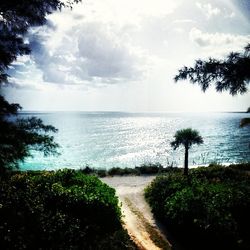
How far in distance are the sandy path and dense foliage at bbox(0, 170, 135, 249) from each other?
1.04 meters

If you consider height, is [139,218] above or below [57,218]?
below

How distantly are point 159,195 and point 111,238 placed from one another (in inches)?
286

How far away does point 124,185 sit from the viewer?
25656 millimetres

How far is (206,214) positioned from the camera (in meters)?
13.0

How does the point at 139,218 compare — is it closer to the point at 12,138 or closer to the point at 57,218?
the point at 57,218

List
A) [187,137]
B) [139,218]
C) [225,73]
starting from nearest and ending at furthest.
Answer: [225,73], [139,218], [187,137]

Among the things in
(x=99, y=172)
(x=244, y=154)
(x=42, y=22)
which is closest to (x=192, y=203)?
(x=42, y=22)

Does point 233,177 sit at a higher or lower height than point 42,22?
lower

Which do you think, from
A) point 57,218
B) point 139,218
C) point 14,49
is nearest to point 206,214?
point 139,218

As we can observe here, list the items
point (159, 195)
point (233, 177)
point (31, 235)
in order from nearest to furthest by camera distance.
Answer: point (31, 235) → point (159, 195) → point (233, 177)

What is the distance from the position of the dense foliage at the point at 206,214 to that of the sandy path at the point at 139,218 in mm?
707

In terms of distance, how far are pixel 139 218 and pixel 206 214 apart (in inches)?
179

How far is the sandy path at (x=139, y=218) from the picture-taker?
43.3 feet

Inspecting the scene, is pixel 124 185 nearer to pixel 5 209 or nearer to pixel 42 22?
pixel 5 209
